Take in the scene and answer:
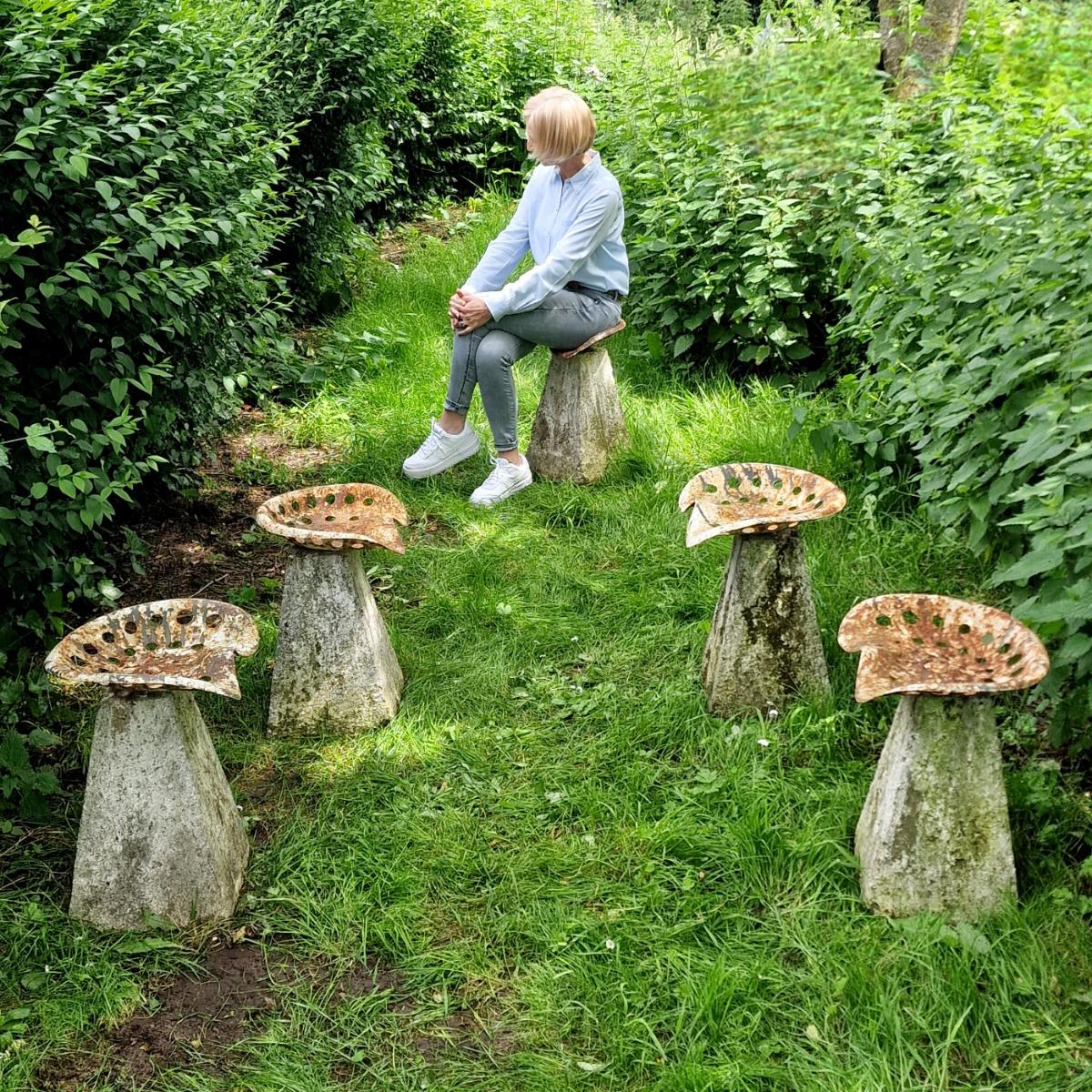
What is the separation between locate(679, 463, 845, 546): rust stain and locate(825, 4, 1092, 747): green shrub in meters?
0.32

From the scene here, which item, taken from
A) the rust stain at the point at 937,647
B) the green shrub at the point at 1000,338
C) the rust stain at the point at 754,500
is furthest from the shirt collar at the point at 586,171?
the rust stain at the point at 937,647

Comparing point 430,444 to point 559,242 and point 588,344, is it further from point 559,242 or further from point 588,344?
point 559,242

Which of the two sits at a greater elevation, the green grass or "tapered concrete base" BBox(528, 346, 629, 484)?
"tapered concrete base" BBox(528, 346, 629, 484)

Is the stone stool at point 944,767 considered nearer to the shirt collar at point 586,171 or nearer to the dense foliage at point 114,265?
the dense foliage at point 114,265

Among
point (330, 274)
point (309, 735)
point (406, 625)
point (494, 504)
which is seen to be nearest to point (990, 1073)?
point (309, 735)

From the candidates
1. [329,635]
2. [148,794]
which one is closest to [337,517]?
[329,635]

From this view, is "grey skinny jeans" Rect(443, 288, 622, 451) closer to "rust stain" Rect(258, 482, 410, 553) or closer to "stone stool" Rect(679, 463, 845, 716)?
"rust stain" Rect(258, 482, 410, 553)

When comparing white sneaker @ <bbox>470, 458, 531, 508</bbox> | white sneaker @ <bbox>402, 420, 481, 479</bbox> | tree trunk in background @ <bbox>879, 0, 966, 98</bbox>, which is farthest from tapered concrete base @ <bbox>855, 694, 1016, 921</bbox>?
tree trunk in background @ <bbox>879, 0, 966, 98</bbox>

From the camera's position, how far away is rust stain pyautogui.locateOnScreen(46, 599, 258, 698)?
258 centimetres

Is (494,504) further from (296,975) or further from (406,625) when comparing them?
(296,975)

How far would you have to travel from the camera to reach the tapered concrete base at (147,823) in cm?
263

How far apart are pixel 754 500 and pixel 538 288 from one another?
1.54 metres

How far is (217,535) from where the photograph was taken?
4562 millimetres

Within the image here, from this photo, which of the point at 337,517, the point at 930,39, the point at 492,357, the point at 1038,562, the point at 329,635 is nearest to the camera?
the point at 1038,562
